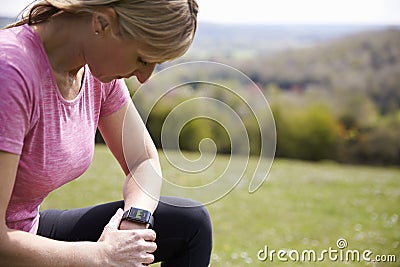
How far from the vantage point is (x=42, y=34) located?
1259mm

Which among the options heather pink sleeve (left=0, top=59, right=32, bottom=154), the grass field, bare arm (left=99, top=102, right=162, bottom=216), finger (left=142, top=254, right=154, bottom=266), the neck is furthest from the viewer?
the grass field

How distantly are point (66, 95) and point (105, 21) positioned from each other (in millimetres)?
225

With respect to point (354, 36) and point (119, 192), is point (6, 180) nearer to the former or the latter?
point (119, 192)

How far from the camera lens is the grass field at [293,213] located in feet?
14.3

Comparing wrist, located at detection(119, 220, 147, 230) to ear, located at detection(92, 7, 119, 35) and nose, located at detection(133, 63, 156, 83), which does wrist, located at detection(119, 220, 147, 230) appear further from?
ear, located at detection(92, 7, 119, 35)

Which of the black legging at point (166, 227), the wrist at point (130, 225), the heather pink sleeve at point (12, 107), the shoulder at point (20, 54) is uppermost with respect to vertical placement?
the shoulder at point (20, 54)

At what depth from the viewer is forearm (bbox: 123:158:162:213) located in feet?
5.19

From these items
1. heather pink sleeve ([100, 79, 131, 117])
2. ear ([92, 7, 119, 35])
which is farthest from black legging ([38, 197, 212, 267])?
ear ([92, 7, 119, 35])

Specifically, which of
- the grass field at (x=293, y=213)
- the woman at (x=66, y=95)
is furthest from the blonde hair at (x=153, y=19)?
the grass field at (x=293, y=213)

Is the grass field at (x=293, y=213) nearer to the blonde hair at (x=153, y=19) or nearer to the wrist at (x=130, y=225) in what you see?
the wrist at (x=130, y=225)

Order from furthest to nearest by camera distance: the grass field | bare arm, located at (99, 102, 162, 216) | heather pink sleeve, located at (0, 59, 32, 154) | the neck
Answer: the grass field < bare arm, located at (99, 102, 162, 216) < the neck < heather pink sleeve, located at (0, 59, 32, 154)

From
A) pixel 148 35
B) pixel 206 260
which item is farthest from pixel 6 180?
pixel 206 260

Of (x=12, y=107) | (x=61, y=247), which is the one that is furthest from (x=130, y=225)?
(x=12, y=107)

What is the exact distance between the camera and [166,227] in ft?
5.27
